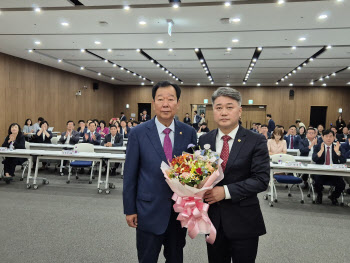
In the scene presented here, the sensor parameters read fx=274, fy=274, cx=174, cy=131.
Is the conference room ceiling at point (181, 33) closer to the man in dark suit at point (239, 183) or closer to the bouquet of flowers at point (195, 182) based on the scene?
the man in dark suit at point (239, 183)

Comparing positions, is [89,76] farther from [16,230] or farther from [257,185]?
[257,185]

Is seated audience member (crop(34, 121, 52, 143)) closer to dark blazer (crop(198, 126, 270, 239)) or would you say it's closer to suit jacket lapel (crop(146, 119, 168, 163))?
suit jacket lapel (crop(146, 119, 168, 163))

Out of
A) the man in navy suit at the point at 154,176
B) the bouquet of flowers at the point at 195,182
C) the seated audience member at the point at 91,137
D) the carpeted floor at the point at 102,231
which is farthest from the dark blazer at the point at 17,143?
the bouquet of flowers at the point at 195,182

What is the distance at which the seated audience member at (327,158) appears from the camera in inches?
212

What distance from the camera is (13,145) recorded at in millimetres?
6723

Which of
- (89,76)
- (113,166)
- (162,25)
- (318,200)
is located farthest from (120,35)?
(89,76)

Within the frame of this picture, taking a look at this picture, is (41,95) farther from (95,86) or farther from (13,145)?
(13,145)

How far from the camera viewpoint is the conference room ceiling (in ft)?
20.0

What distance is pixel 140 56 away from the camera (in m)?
11.3

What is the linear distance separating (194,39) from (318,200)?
5.77 meters

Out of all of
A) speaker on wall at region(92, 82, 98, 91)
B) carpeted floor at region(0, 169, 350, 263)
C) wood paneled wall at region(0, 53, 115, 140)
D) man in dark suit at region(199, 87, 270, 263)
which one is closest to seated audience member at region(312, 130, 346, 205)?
carpeted floor at region(0, 169, 350, 263)

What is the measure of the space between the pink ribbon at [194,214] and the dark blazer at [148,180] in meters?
0.25

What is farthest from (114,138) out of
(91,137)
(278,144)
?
(278,144)

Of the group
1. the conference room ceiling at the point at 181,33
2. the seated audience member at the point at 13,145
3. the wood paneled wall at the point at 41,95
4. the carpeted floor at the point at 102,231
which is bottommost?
the carpeted floor at the point at 102,231
